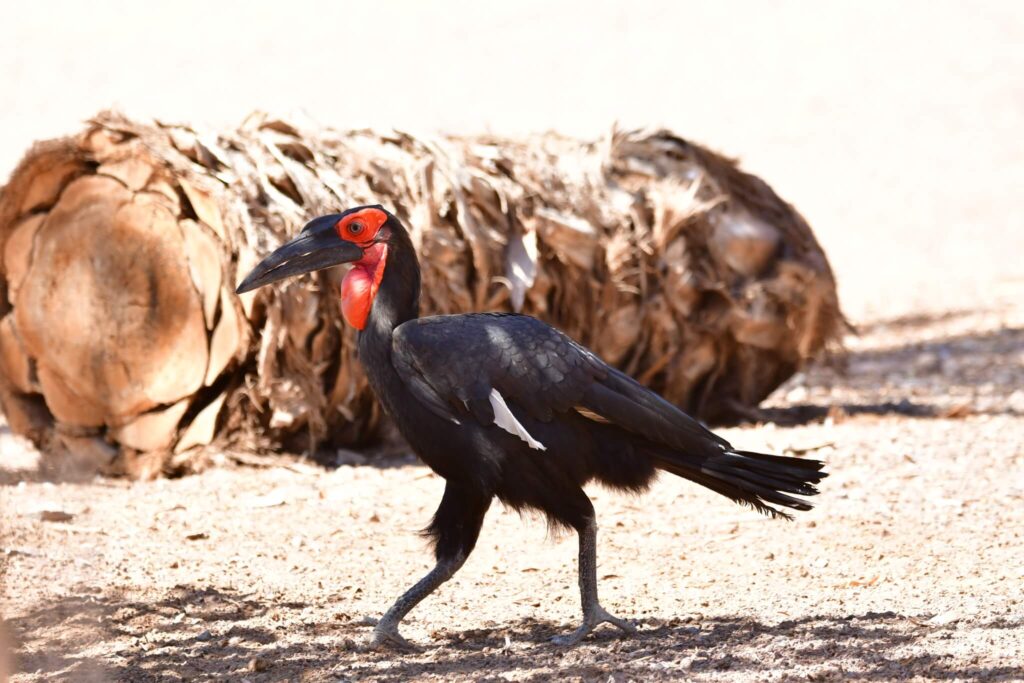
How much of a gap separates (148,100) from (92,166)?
14789 millimetres

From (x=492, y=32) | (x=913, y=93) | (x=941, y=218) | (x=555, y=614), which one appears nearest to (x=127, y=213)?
(x=555, y=614)

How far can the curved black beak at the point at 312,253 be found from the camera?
4.43 m

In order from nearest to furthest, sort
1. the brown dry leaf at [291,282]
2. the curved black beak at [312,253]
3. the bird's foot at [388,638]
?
the bird's foot at [388,638], the curved black beak at [312,253], the brown dry leaf at [291,282]

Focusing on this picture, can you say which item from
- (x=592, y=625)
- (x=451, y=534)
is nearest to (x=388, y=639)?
(x=451, y=534)

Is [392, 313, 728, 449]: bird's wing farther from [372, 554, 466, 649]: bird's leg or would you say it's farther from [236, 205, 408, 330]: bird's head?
[372, 554, 466, 649]: bird's leg

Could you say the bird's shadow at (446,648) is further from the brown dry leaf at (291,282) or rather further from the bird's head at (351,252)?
the brown dry leaf at (291,282)

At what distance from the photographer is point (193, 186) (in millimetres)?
6234

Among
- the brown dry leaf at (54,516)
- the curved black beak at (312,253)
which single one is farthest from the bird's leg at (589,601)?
the brown dry leaf at (54,516)

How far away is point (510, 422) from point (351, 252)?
2.73 ft

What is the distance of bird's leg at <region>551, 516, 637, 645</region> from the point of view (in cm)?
428

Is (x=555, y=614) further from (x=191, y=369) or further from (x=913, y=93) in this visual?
(x=913, y=93)

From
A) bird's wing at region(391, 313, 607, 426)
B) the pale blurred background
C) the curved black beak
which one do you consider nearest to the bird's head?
the curved black beak

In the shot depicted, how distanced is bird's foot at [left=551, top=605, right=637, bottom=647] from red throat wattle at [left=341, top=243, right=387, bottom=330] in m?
1.20

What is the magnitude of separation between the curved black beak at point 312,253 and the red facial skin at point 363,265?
1.1 inches
